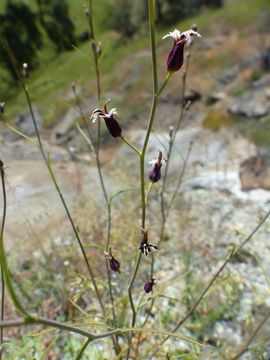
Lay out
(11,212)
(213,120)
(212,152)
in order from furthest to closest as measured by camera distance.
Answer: (213,120) → (212,152) → (11,212)

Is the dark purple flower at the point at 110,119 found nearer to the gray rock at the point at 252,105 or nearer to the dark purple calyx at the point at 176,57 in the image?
the dark purple calyx at the point at 176,57

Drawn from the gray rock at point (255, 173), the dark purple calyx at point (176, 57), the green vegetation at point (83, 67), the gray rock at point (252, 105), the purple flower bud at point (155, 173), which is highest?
the green vegetation at point (83, 67)

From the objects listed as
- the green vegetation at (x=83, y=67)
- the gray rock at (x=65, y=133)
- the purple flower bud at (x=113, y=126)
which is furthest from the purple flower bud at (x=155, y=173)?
the green vegetation at (x=83, y=67)

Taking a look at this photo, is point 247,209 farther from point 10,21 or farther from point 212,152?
point 10,21

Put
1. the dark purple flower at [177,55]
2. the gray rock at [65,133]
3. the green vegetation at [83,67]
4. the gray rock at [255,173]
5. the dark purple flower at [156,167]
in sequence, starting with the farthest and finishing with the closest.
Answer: the green vegetation at [83,67]
the gray rock at [65,133]
the gray rock at [255,173]
the dark purple flower at [156,167]
the dark purple flower at [177,55]

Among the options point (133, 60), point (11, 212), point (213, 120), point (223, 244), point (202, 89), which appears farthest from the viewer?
point (133, 60)

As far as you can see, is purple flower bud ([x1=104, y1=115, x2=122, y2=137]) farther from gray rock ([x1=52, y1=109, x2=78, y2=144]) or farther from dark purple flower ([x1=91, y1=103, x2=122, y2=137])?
gray rock ([x1=52, y1=109, x2=78, y2=144])

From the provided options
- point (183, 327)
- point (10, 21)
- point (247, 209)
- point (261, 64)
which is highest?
point (10, 21)

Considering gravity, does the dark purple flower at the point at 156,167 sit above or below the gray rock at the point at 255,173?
below

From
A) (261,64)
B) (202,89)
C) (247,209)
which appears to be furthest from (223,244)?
(261,64)

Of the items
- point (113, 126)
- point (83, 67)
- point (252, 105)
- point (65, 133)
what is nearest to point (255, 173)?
point (252, 105)

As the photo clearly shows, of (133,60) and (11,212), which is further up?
(133,60)
